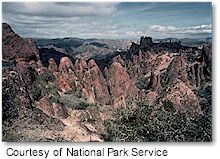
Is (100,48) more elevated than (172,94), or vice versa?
(100,48)

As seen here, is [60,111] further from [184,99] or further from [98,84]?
[184,99]

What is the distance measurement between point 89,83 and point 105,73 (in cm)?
Answer: 18

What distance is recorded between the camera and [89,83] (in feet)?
22.1

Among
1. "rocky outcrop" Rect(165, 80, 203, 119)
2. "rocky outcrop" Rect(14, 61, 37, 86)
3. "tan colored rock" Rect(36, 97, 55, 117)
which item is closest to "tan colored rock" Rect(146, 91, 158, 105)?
"rocky outcrop" Rect(165, 80, 203, 119)

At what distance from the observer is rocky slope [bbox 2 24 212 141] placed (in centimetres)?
665

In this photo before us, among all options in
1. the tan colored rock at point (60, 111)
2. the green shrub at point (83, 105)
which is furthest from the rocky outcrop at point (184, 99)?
the tan colored rock at point (60, 111)

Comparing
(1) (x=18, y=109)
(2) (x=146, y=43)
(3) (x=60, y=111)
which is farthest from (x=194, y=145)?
(1) (x=18, y=109)

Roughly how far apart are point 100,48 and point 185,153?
4.04 feet

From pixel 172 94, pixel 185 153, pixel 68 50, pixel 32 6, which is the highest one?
pixel 32 6

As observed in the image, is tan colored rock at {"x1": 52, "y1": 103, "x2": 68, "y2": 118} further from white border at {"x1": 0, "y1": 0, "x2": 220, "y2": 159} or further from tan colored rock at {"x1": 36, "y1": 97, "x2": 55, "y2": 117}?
white border at {"x1": 0, "y1": 0, "x2": 220, "y2": 159}

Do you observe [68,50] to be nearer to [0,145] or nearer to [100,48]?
[100,48]

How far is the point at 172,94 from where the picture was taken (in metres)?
6.70

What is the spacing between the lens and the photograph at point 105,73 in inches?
260

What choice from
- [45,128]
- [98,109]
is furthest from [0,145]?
[98,109]
